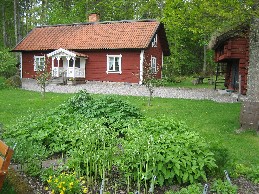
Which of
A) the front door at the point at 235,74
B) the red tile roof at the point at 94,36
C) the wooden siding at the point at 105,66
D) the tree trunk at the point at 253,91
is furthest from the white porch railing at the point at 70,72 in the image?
the tree trunk at the point at 253,91

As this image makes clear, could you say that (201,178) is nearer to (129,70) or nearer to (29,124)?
(29,124)

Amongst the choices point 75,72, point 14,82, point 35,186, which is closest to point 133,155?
point 35,186

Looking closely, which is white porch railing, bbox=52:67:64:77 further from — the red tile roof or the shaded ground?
the shaded ground

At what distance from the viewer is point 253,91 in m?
→ 8.62

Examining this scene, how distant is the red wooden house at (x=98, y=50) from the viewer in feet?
78.0

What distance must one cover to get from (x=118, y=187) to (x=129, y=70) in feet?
65.5

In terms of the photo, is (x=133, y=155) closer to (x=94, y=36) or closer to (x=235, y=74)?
(x=235, y=74)

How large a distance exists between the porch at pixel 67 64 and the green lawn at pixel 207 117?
1057 cm

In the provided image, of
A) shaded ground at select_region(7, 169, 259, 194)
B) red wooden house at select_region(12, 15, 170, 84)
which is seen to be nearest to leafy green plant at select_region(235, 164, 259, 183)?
shaded ground at select_region(7, 169, 259, 194)

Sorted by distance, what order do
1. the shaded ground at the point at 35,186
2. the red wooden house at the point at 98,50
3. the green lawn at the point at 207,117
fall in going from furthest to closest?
the red wooden house at the point at 98,50, the green lawn at the point at 207,117, the shaded ground at the point at 35,186

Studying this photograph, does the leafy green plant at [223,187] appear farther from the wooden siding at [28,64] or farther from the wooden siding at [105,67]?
the wooden siding at [28,64]

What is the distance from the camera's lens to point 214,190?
4.27 meters

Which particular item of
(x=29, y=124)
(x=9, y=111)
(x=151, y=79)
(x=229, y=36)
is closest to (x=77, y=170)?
(x=29, y=124)

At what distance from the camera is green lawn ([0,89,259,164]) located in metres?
6.93
